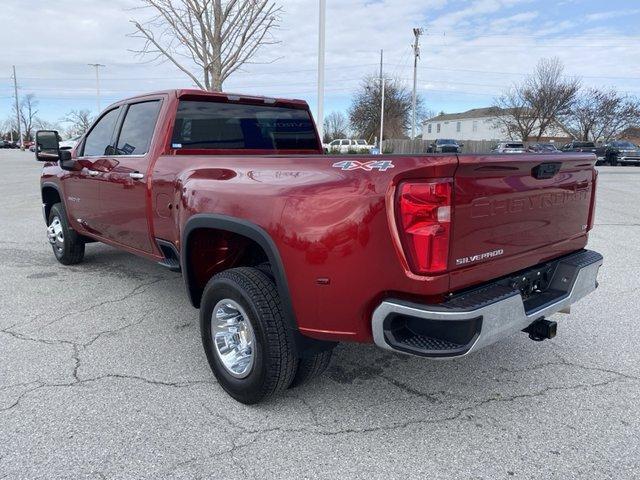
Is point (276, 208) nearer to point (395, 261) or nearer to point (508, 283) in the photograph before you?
point (395, 261)

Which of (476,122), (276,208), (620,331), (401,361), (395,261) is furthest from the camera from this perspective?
(476,122)

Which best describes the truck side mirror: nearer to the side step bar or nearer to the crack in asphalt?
the crack in asphalt

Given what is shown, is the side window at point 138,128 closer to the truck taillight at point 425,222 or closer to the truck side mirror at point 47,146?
the truck side mirror at point 47,146

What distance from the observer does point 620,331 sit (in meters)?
4.20

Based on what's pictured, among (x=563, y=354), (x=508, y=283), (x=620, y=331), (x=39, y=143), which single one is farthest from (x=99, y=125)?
(x=620, y=331)

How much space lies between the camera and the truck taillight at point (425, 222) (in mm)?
2268

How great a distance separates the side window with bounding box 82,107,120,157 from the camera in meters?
4.98

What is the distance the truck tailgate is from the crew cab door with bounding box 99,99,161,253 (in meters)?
2.59

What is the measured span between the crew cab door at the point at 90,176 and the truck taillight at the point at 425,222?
3.47 m

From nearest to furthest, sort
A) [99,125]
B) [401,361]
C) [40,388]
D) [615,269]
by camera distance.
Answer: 1. [40,388]
2. [401,361]
3. [99,125]
4. [615,269]

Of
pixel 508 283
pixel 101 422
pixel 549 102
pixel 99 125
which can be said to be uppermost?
pixel 549 102

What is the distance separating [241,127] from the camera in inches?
180

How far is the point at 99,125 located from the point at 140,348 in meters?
2.62

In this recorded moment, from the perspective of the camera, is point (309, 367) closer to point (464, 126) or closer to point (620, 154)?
point (620, 154)
